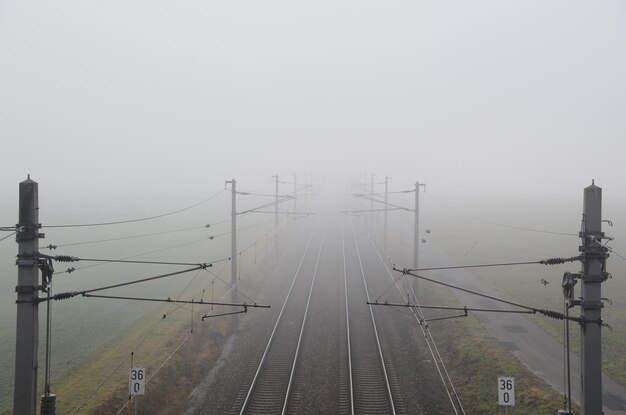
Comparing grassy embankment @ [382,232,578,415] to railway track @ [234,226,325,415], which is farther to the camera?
railway track @ [234,226,325,415]

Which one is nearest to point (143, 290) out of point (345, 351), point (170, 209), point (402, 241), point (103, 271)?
point (103, 271)

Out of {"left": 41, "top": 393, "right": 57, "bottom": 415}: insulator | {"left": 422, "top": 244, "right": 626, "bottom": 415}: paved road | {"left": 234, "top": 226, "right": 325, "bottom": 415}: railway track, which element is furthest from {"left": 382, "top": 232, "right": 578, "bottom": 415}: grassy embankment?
{"left": 41, "top": 393, "right": 57, "bottom": 415}: insulator

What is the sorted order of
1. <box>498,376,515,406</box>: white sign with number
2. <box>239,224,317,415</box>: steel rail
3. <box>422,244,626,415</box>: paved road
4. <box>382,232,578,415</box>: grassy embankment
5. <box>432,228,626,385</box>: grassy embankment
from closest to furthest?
<box>498,376,515,406</box>: white sign with number → <box>382,232,578,415</box>: grassy embankment → <box>239,224,317,415</box>: steel rail → <box>422,244,626,415</box>: paved road → <box>432,228,626,385</box>: grassy embankment

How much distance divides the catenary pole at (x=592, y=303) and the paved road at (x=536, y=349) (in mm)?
6688

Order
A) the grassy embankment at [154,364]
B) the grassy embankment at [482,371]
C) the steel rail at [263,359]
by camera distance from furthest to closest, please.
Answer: the grassy embankment at [154,364] → the steel rail at [263,359] → the grassy embankment at [482,371]

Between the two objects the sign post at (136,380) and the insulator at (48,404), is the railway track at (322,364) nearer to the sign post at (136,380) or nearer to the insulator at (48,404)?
the sign post at (136,380)

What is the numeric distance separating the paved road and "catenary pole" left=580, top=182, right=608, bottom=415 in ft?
21.9

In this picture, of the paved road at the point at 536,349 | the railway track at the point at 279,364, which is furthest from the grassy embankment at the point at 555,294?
the railway track at the point at 279,364

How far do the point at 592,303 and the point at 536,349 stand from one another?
1214cm

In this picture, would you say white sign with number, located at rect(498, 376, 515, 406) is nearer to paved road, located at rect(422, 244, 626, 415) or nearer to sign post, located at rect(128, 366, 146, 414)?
paved road, located at rect(422, 244, 626, 415)

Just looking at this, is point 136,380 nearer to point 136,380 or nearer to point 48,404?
point 136,380

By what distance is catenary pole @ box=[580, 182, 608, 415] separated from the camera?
1048 cm

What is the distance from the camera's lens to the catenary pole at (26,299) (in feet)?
33.9

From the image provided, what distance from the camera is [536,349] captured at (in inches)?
832
